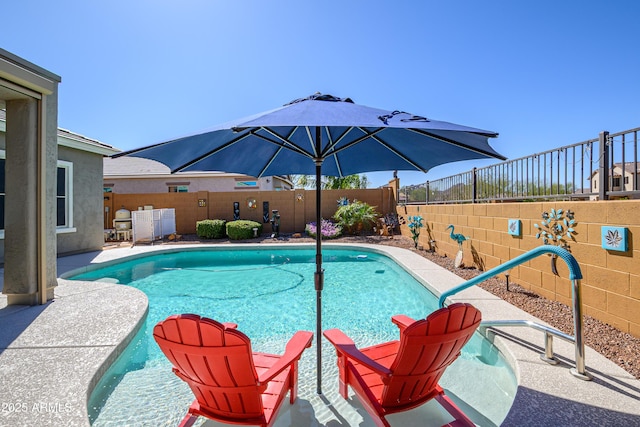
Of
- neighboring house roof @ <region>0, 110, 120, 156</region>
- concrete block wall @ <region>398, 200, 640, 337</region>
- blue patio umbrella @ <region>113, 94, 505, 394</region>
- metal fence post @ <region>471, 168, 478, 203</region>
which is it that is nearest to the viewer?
blue patio umbrella @ <region>113, 94, 505, 394</region>

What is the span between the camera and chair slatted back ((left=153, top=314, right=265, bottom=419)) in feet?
5.32

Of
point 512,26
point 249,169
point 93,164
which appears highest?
point 512,26

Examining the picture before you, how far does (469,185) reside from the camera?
7.35 meters

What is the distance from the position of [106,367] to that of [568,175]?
5839 mm

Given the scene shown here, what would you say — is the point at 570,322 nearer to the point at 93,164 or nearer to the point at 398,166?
the point at 398,166

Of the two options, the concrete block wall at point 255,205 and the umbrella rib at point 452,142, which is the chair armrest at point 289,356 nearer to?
the umbrella rib at point 452,142

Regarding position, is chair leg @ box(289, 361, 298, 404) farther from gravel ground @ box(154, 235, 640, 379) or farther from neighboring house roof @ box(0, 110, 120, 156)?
neighboring house roof @ box(0, 110, 120, 156)

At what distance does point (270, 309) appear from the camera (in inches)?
199

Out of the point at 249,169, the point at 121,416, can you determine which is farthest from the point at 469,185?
the point at 121,416

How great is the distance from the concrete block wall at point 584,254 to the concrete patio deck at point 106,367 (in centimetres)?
70

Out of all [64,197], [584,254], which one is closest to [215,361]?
[584,254]

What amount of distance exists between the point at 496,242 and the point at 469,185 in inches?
82.6

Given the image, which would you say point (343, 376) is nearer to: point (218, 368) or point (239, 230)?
point (218, 368)

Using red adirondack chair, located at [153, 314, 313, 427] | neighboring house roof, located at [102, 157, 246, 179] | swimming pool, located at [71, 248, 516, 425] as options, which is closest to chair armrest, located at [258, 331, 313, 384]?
red adirondack chair, located at [153, 314, 313, 427]
